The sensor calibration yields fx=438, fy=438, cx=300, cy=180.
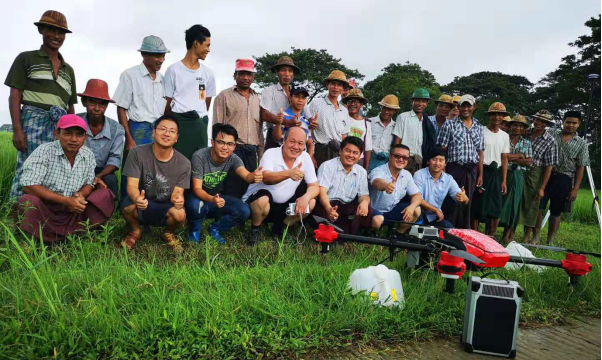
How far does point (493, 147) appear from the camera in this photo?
20.7 ft

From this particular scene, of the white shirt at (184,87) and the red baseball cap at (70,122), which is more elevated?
the white shirt at (184,87)

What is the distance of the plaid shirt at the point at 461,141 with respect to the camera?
19.5 feet

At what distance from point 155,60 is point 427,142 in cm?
383

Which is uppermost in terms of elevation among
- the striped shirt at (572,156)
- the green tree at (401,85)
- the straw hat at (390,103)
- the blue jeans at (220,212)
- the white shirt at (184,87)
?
the green tree at (401,85)

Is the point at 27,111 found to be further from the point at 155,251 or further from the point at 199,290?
the point at 199,290

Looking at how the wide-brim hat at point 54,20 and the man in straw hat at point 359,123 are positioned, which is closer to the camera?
the wide-brim hat at point 54,20

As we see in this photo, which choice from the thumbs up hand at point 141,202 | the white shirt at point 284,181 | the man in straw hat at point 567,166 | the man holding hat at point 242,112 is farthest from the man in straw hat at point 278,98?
the man in straw hat at point 567,166

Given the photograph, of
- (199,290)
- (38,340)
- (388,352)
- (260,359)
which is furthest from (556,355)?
(38,340)

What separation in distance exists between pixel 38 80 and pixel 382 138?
14.1 ft

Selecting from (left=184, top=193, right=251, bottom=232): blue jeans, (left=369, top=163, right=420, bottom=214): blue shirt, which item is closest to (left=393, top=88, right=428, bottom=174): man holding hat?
(left=369, top=163, right=420, bottom=214): blue shirt

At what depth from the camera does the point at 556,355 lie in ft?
9.60

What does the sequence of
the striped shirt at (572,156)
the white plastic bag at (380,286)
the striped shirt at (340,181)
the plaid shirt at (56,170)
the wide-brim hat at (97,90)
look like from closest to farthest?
the white plastic bag at (380,286), the plaid shirt at (56,170), the wide-brim hat at (97,90), the striped shirt at (340,181), the striped shirt at (572,156)

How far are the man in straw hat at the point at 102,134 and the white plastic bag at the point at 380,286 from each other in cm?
291

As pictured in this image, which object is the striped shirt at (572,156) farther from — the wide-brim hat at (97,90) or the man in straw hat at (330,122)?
the wide-brim hat at (97,90)
